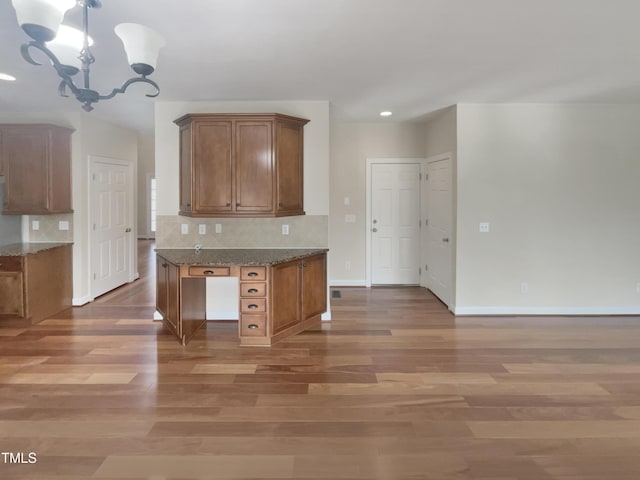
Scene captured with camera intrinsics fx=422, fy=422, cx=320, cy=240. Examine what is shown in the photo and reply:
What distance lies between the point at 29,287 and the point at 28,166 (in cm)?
146

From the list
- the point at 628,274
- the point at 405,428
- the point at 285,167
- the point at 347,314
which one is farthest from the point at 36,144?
the point at 628,274

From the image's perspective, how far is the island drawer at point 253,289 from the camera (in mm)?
3990

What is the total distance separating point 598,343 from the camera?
13.4ft

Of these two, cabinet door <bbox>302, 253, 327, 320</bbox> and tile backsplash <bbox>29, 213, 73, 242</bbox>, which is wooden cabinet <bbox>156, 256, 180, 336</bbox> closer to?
cabinet door <bbox>302, 253, 327, 320</bbox>

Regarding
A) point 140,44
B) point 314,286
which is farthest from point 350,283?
point 140,44

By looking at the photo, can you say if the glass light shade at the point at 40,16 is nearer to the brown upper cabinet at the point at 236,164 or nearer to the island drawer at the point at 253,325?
the brown upper cabinet at the point at 236,164

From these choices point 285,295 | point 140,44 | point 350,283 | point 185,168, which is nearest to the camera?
point 140,44

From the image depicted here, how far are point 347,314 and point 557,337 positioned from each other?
2.23 m

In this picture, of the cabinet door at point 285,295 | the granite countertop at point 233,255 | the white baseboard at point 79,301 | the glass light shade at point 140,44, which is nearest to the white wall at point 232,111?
the granite countertop at point 233,255

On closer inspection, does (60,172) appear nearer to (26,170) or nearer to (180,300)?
(26,170)

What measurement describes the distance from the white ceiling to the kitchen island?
167 cm

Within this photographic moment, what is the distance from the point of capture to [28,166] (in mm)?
4969

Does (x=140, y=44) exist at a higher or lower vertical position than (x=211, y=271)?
higher

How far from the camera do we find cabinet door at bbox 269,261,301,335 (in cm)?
405
